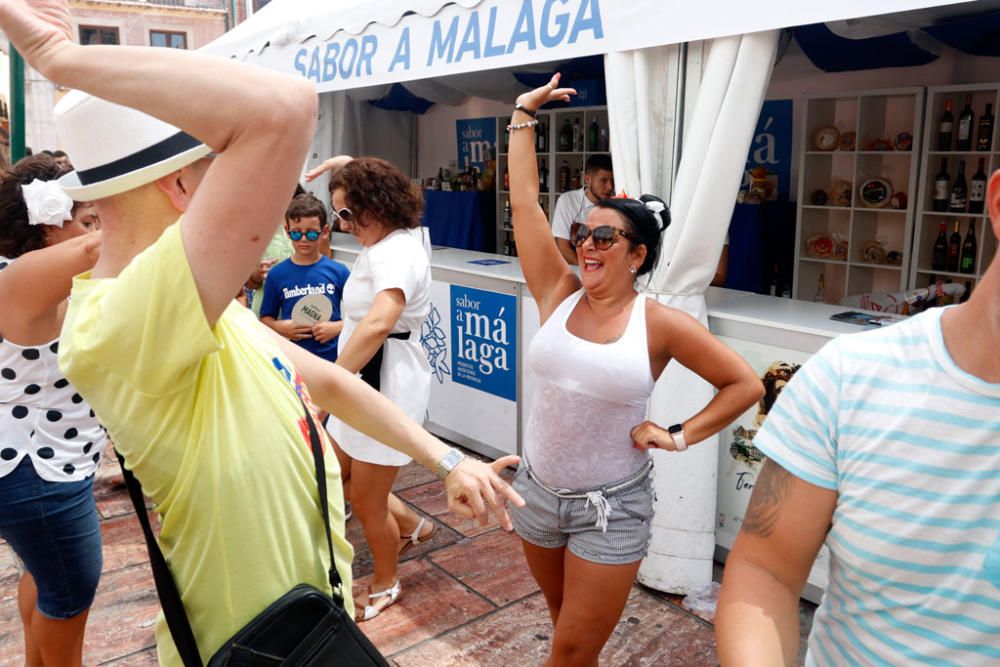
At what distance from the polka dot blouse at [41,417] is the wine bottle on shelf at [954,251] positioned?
635 centimetres

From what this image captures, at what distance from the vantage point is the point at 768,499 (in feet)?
4.25

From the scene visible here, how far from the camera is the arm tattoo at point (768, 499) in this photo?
4.18 ft

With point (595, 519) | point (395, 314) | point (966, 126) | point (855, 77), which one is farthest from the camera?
point (855, 77)

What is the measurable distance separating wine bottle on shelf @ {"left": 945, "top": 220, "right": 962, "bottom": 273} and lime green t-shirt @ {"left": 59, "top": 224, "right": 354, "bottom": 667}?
6.44m

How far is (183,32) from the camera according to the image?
40.6m

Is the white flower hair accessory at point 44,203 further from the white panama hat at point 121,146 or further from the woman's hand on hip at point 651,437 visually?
the woman's hand on hip at point 651,437

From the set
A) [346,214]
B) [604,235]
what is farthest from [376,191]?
[604,235]

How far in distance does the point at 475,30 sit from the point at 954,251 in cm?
456

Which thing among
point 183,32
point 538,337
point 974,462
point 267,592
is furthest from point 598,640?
point 183,32

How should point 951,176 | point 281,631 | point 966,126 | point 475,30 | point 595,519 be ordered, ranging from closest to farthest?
point 281,631
point 595,519
point 475,30
point 966,126
point 951,176

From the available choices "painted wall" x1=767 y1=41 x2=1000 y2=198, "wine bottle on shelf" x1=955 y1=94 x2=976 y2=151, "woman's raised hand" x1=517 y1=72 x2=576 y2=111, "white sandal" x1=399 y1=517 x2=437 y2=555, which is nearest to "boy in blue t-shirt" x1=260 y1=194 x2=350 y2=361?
"white sandal" x1=399 y1=517 x2=437 y2=555

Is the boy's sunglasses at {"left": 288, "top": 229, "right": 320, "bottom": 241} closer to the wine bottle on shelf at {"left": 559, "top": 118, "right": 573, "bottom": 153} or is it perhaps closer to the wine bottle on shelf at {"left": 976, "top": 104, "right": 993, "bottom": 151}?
the wine bottle on shelf at {"left": 976, "top": 104, "right": 993, "bottom": 151}

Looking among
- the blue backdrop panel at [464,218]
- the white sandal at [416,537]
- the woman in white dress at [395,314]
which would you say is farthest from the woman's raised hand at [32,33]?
Result: the blue backdrop panel at [464,218]

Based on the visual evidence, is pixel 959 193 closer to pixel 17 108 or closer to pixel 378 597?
pixel 378 597
